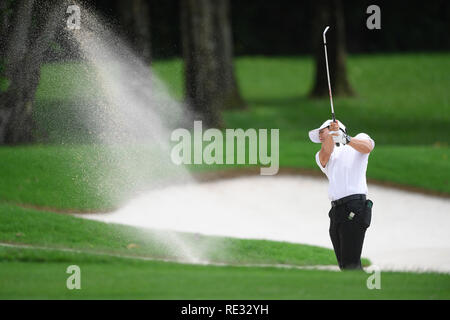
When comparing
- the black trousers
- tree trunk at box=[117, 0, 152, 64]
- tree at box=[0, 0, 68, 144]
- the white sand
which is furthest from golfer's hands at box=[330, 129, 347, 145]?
tree trunk at box=[117, 0, 152, 64]

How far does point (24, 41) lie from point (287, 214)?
4842mm

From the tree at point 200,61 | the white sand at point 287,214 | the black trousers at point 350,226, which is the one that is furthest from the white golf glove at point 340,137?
the tree at point 200,61

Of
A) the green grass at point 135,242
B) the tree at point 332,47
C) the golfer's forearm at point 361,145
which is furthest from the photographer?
the tree at point 332,47

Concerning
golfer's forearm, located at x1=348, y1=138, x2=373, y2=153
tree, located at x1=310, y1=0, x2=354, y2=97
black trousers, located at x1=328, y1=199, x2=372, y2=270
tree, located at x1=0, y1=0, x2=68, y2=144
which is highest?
tree, located at x1=310, y1=0, x2=354, y2=97

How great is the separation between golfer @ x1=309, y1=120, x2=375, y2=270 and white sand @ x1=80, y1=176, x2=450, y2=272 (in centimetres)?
265

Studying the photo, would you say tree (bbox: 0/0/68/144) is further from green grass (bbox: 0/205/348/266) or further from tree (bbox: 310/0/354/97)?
tree (bbox: 310/0/354/97)

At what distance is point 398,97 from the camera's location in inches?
1227

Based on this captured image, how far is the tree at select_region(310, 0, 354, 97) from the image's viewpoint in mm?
27266

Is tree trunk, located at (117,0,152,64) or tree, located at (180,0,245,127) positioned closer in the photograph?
tree, located at (180,0,245,127)

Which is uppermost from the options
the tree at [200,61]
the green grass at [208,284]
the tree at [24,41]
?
the tree at [200,61]

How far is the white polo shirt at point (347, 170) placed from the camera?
780 cm

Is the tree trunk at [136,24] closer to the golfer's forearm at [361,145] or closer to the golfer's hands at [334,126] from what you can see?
the golfer's hands at [334,126]

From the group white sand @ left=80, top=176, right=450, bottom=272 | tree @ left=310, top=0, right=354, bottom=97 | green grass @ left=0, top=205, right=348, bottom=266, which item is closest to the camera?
green grass @ left=0, top=205, right=348, bottom=266

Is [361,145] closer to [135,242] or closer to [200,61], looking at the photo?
[135,242]
